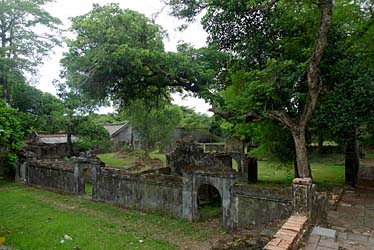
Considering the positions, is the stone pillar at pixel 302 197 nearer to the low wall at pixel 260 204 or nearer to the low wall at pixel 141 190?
the low wall at pixel 260 204

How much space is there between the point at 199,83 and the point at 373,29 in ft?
22.3

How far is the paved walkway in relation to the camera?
5925 millimetres

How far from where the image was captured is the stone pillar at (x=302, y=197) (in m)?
6.75

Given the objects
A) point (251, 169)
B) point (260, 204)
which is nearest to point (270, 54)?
point (260, 204)

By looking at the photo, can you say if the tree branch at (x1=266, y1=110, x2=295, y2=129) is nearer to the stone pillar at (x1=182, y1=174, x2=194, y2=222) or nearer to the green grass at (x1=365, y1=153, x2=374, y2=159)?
the stone pillar at (x1=182, y1=174, x2=194, y2=222)

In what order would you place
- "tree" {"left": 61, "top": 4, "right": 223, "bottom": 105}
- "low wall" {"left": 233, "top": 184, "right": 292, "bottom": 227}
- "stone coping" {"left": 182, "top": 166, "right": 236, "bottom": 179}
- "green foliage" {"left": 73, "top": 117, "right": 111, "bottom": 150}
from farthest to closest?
"green foliage" {"left": 73, "top": 117, "right": 111, "bottom": 150} < "tree" {"left": 61, "top": 4, "right": 223, "bottom": 105} < "stone coping" {"left": 182, "top": 166, "right": 236, "bottom": 179} < "low wall" {"left": 233, "top": 184, "right": 292, "bottom": 227}

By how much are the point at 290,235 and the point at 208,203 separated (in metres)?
8.35

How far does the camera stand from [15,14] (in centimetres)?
1884

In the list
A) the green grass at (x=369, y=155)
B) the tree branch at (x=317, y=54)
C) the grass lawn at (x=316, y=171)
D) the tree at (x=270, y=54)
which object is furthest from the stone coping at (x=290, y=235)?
the green grass at (x=369, y=155)

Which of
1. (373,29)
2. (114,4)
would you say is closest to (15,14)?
(114,4)

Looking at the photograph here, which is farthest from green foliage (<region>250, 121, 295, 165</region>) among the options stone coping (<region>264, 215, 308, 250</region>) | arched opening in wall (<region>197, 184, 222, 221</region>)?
stone coping (<region>264, 215, 308, 250</region>)

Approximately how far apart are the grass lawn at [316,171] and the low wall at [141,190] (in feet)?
25.1

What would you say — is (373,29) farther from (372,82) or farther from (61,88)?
(61,88)

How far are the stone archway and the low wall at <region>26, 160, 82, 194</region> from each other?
23.3 ft
